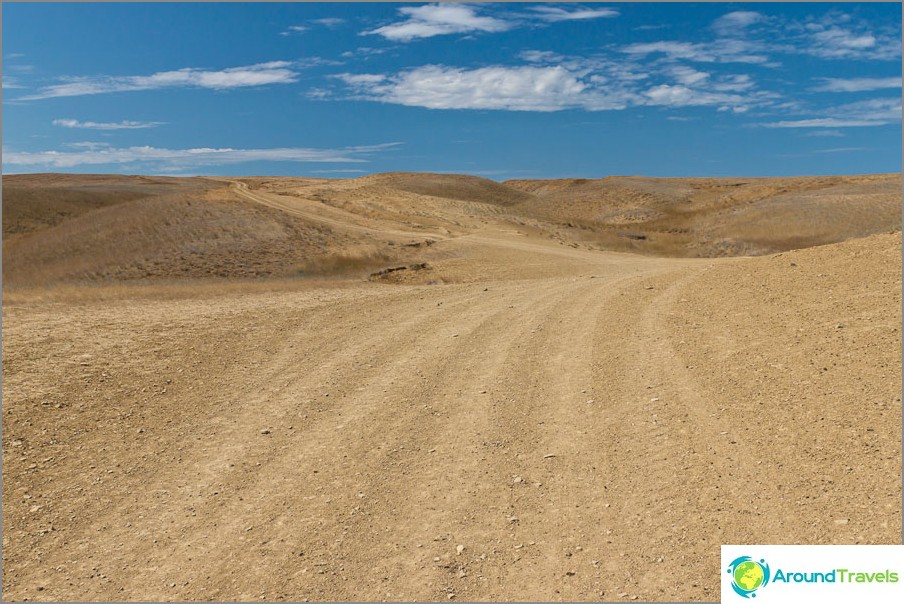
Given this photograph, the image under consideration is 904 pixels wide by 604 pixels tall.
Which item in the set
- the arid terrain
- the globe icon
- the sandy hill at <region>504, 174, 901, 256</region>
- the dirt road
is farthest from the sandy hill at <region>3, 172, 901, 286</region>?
the globe icon

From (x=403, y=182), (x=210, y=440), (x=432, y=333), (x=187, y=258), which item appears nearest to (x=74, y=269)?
(x=187, y=258)

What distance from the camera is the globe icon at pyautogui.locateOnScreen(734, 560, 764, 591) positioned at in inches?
171

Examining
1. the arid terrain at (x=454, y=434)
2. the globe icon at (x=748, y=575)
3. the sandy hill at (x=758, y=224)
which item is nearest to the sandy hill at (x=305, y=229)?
the sandy hill at (x=758, y=224)

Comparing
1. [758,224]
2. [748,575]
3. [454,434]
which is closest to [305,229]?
[454,434]

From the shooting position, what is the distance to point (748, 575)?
173 inches

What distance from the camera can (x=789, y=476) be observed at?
584 cm

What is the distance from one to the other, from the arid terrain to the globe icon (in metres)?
0.32

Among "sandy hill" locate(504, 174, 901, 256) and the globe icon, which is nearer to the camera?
the globe icon

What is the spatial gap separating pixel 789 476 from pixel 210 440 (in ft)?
19.1

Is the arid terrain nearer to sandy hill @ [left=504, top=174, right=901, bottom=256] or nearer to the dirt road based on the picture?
the dirt road

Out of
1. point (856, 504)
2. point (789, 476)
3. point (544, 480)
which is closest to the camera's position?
point (856, 504)

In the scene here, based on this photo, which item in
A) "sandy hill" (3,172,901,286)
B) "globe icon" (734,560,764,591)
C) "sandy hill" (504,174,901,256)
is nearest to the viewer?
"globe icon" (734,560,764,591)

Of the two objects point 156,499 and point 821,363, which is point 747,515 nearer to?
point 821,363

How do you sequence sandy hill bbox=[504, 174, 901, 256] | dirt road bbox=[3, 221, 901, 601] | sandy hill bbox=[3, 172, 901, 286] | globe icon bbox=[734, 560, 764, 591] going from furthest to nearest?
1. sandy hill bbox=[504, 174, 901, 256]
2. sandy hill bbox=[3, 172, 901, 286]
3. dirt road bbox=[3, 221, 901, 601]
4. globe icon bbox=[734, 560, 764, 591]
